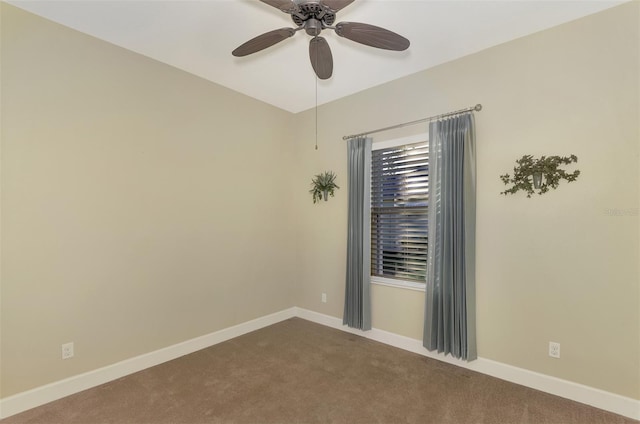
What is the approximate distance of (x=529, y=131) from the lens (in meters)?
2.62

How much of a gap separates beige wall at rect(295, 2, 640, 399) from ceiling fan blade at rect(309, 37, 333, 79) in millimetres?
1389

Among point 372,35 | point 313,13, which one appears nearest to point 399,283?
point 372,35

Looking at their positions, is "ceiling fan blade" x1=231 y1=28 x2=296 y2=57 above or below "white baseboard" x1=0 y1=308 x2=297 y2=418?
above

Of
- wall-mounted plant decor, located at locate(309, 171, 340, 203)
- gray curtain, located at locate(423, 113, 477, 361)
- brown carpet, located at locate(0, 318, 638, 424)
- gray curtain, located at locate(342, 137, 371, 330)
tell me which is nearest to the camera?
brown carpet, located at locate(0, 318, 638, 424)

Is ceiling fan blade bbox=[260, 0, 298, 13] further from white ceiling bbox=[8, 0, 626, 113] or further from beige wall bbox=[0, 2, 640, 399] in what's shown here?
beige wall bbox=[0, 2, 640, 399]

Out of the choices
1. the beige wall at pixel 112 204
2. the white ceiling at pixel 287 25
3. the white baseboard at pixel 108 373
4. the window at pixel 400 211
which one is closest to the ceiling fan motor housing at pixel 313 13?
the white ceiling at pixel 287 25

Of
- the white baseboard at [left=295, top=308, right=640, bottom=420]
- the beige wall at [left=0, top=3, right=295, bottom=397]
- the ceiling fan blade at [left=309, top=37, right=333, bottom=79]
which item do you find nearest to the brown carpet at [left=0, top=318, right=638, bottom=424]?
the white baseboard at [left=295, top=308, right=640, bottom=420]

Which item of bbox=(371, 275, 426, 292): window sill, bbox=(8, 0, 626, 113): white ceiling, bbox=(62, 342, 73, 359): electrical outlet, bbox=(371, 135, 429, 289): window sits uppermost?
bbox=(8, 0, 626, 113): white ceiling

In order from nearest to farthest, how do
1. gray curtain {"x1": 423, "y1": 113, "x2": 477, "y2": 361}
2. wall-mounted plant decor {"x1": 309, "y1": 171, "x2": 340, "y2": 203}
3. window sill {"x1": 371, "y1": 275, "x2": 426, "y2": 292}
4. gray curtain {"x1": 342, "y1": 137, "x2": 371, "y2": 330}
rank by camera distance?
gray curtain {"x1": 423, "y1": 113, "x2": 477, "y2": 361} < window sill {"x1": 371, "y1": 275, "x2": 426, "y2": 292} < gray curtain {"x1": 342, "y1": 137, "x2": 371, "y2": 330} < wall-mounted plant decor {"x1": 309, "y1": 171, "x2": 340, "y2": 203}

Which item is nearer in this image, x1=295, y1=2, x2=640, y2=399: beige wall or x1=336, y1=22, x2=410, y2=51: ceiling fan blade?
x1=336, y1=22, x2=410, y2=51: ceiling fan blade

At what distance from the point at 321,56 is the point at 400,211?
1932 millimetres

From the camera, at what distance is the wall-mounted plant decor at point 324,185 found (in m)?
4.01

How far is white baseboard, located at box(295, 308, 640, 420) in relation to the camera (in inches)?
86.7

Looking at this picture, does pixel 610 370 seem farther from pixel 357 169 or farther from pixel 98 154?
pixel 98 154
